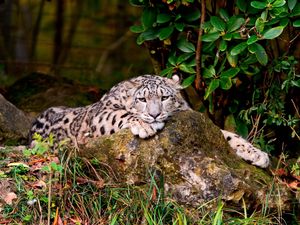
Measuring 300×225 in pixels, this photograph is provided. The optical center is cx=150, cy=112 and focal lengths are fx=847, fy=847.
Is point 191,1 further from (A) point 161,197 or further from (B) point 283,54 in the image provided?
(A) point 161,197

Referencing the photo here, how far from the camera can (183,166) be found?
575 cm

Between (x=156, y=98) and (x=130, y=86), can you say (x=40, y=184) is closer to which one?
(x=156, y=98)

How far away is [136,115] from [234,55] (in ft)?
2.78

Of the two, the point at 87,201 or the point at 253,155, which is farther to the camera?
the point at 253,155

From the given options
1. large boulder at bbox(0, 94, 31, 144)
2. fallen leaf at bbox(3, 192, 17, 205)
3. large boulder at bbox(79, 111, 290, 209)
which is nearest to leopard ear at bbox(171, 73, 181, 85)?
large boulder at bbox(79, 111, 290, 209)

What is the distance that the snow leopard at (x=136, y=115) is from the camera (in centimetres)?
590

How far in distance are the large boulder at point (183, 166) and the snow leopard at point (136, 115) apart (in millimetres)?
99

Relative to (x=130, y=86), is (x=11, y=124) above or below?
below

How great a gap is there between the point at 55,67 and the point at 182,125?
15.6 ft

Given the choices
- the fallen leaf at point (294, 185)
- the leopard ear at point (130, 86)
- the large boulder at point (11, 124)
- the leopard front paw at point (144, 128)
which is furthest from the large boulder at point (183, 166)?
the large boulder at point (11, 124)

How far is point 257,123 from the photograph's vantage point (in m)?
6.44

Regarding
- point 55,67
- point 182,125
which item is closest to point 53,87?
point 55,67

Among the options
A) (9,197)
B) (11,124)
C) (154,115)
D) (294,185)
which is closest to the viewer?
(9,197)

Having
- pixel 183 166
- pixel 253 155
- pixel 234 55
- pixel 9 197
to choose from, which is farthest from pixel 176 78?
pixel 9 197
